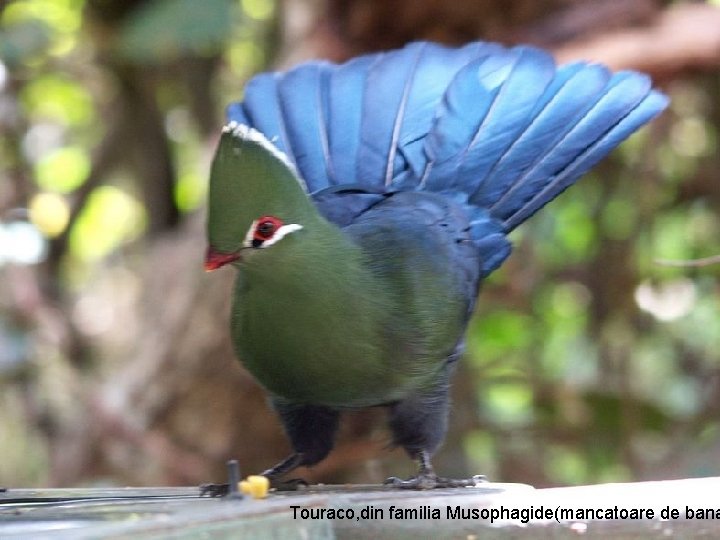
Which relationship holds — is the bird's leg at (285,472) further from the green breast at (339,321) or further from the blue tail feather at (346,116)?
the blue tail feather at (346,116)

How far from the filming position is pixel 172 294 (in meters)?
3.85

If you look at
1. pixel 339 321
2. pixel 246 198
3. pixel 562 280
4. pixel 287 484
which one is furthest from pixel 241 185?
pixel 562 280

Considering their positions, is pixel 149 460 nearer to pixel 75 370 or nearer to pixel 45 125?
pixel 75 370

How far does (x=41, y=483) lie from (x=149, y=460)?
546 millimetres

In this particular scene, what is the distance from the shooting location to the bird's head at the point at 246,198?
1.99 m

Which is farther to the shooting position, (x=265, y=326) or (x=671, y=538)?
(x=265, y=326)

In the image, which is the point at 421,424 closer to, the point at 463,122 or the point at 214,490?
the point at 214,490

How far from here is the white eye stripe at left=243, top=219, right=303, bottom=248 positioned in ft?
6.73

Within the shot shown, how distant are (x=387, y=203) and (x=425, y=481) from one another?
0.64m

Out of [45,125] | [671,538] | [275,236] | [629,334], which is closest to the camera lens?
[671,538]

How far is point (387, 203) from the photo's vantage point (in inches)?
98.7

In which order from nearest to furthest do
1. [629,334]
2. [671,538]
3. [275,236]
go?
[671,538]
[275,236]
[629,334]

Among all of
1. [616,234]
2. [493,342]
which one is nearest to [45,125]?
[493,342]

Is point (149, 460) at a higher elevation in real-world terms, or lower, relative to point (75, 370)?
lower
